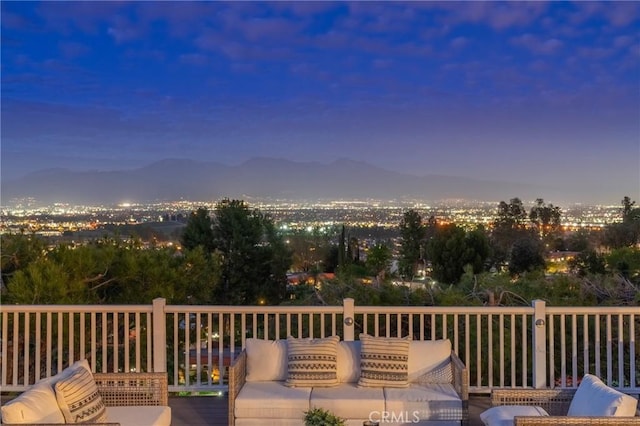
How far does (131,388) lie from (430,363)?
2.34 metres

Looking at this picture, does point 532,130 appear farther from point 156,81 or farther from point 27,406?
point 27,406

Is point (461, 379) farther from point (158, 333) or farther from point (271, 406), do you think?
point (158, 333)

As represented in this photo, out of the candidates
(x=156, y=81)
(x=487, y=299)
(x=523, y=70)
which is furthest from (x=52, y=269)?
(x=523, y=70)

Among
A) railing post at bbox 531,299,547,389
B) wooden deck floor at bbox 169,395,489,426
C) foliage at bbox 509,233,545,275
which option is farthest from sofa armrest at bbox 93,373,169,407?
foliage at bbox 509,233,545,275

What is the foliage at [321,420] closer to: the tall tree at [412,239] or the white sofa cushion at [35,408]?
the white sofa cushion at [35,408]

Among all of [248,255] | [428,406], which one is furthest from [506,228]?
A: [428,406]

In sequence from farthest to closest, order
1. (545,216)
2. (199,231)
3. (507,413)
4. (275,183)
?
(275,183) → (545,216) → (199,231) → (507,413)

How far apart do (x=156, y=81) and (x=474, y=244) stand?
1005cm

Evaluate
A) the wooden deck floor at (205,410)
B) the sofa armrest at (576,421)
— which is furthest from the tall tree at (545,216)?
the sofa armrest at (576,421)

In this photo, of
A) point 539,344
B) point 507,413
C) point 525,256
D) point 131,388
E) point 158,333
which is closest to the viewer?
point 507,413

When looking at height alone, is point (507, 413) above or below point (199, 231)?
below

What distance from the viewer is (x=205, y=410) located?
4934 millimetres

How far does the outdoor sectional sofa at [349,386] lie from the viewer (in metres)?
4.17

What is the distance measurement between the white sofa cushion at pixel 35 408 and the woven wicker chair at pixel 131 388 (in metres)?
0.62
